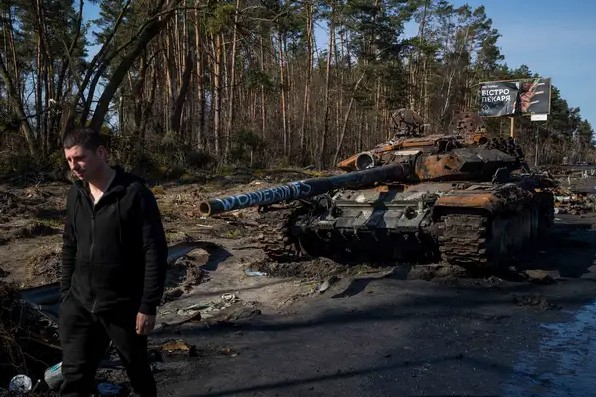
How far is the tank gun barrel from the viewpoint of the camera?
6.71 meters

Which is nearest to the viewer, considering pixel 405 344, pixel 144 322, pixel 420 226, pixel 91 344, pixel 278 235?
pixel 144 322

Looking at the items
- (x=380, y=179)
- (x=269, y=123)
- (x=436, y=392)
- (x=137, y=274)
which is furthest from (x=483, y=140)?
(x=269, y=123)

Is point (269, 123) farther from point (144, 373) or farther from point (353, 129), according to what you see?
point (144, 373)

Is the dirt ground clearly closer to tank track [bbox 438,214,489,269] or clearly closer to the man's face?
tank track [bbox 438,214,489,269]

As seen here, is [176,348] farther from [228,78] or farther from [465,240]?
[228,78]

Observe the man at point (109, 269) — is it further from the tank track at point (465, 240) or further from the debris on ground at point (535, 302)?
the tank track at point (465, 240)

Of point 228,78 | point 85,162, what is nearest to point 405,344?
point 85,162

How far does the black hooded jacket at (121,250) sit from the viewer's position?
11.2 feet

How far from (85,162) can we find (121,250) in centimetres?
50

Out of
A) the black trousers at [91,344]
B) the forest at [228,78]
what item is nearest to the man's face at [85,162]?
the black trousers at [91,344]

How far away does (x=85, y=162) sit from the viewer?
11.2ft

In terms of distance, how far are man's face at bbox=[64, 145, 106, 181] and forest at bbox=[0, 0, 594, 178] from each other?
33.4 ft

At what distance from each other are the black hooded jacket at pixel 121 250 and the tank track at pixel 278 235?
570 cm

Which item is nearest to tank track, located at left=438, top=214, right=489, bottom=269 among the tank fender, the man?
the tank fender
